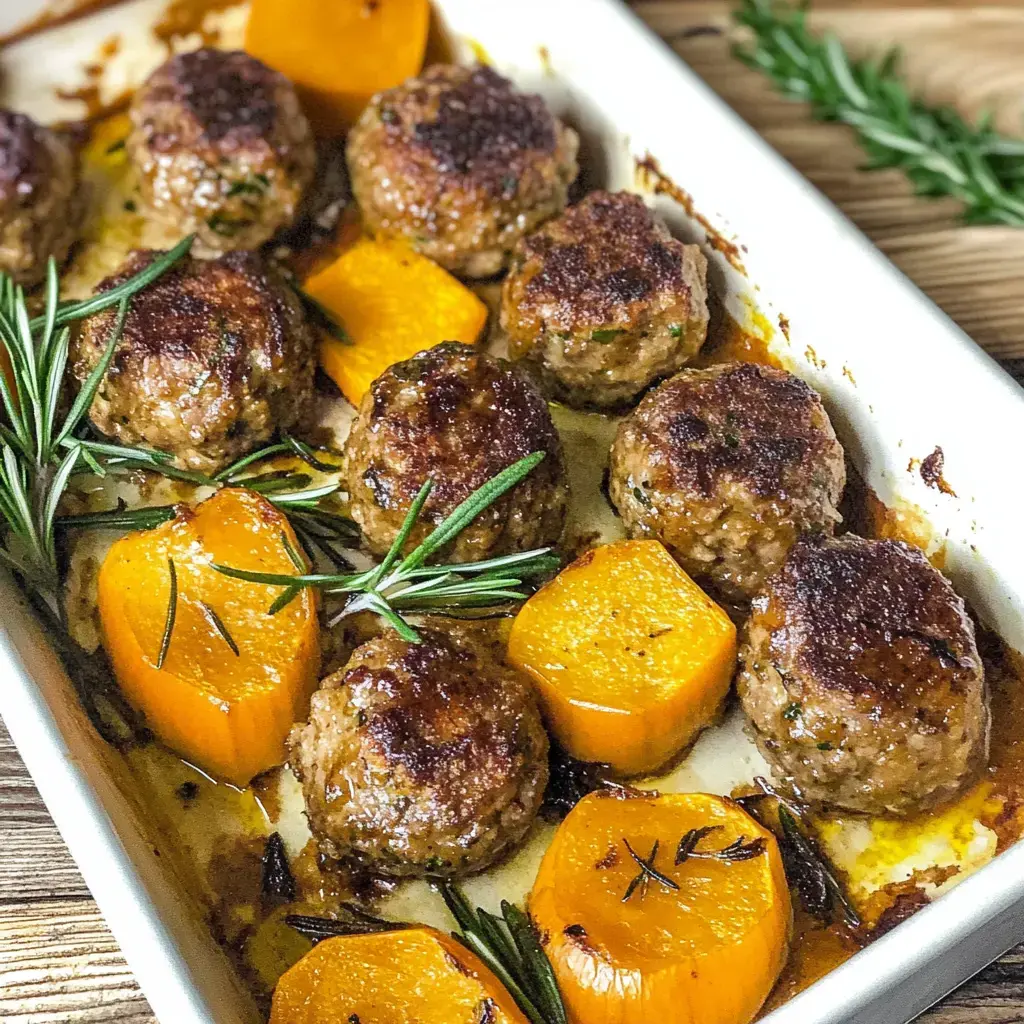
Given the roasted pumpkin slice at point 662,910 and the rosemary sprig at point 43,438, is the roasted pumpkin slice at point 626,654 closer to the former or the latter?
the roasted pumpkin slice at point 662,910

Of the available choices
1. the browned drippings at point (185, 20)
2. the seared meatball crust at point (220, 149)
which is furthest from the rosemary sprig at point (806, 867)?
the browned drippings at point (185, 20)

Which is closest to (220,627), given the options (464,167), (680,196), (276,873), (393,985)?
(276,873)

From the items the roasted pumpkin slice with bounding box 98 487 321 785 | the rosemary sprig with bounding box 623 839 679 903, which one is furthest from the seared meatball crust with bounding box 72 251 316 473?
the rosemary sprig with bounding box 623 839 679 903

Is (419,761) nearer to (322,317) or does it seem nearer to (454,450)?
(454,450)

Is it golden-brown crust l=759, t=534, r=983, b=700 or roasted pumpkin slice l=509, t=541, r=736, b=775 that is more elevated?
golden-brown crust l=759, t=534, r=983, b=700

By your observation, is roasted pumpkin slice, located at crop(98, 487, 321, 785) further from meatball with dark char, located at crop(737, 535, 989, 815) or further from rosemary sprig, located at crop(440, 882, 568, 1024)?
meatball with dark char, located at crop(737, 535, 989, 815)
